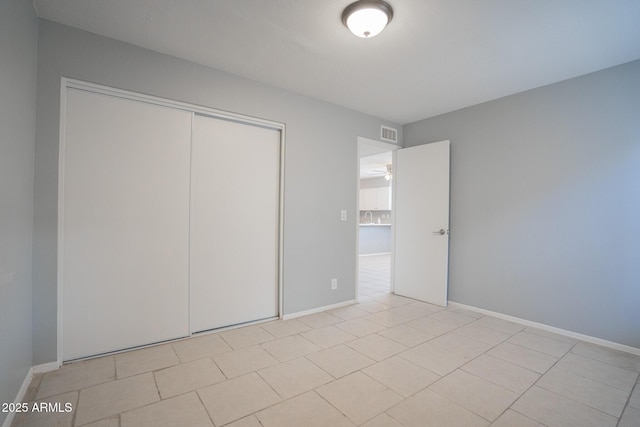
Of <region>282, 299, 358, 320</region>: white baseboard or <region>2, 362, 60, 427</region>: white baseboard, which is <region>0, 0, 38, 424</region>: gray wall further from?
<region>282, 299, 358, 320</region>: white baseboard

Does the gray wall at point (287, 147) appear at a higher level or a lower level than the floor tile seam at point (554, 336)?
higher

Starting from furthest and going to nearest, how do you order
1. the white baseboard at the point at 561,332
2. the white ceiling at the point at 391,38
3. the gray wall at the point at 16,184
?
the white baseboard at the point at 561,332
the white ceiling at the point at 391,38
the gray wall at the point at 16,184

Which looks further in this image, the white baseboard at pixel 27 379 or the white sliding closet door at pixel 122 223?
the white sliding closet door at pixel 122 223

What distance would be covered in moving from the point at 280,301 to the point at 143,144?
6.87 feet

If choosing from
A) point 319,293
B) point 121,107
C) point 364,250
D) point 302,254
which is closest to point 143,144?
point 121,107

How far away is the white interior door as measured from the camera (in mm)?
3775

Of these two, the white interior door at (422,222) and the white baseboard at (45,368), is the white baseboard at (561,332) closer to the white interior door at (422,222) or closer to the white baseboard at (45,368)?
the white interior door at (422,222)


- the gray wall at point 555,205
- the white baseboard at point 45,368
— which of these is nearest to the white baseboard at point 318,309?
the gray wall at point 555,205

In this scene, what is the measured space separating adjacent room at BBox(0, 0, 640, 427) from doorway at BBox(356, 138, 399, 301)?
106 cm

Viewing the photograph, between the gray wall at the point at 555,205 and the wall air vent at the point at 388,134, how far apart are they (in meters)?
0.82

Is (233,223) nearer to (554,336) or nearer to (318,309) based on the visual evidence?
(318,309)

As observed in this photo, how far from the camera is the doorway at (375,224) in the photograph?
191 inches

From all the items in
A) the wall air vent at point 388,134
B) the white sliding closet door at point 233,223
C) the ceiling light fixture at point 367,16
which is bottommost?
the white sliding closet door at point 233,223

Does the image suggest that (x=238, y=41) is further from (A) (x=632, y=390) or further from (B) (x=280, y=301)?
(A) (x=632, y=390)
